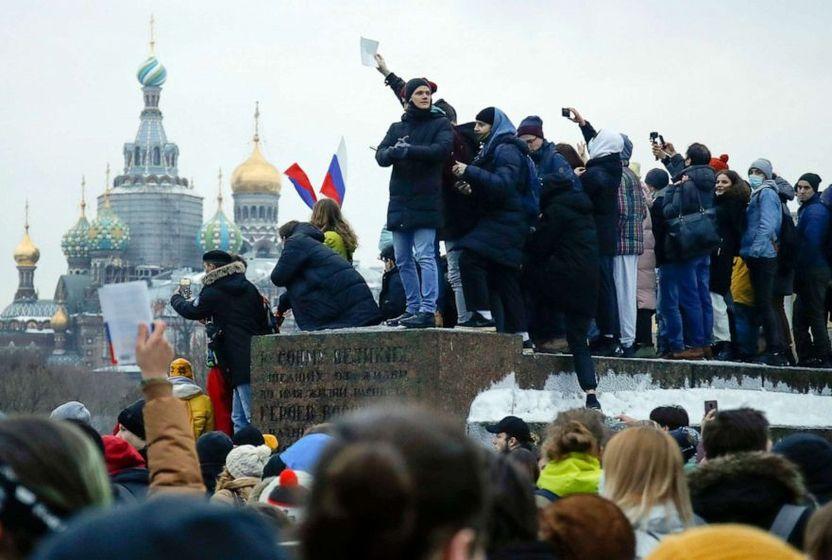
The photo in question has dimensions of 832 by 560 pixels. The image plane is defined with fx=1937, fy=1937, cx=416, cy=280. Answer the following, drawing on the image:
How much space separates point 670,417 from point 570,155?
13.0 ft

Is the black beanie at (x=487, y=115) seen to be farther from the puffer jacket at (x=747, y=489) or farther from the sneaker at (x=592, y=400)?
the puffer jacket at (x=747, y=489)

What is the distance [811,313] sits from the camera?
13.8 metres

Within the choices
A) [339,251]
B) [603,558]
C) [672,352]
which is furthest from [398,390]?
[603,558]

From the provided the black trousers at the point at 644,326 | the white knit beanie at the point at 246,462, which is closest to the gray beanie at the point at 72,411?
the white knit beanie at the point at 246,462

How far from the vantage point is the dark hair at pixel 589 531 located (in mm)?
4438

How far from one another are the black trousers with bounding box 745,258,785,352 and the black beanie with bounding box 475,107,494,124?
99.3 inches

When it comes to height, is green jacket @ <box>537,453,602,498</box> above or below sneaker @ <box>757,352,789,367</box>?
below

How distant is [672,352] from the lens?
13836mm

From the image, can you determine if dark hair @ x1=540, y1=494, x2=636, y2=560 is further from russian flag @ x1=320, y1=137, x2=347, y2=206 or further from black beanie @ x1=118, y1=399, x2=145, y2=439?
russian flag @ x1=320, y1=137, x2=347, y2=206

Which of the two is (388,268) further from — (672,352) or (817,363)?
(817,363)

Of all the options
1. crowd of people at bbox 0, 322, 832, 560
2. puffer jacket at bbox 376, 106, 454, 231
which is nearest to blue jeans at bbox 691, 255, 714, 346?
puffer jacket at bbox 376, 106, 454, 231

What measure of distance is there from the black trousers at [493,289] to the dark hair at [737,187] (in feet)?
6.23

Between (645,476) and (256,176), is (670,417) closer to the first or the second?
(645,476)

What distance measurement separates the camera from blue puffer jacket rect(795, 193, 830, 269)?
1359cm
